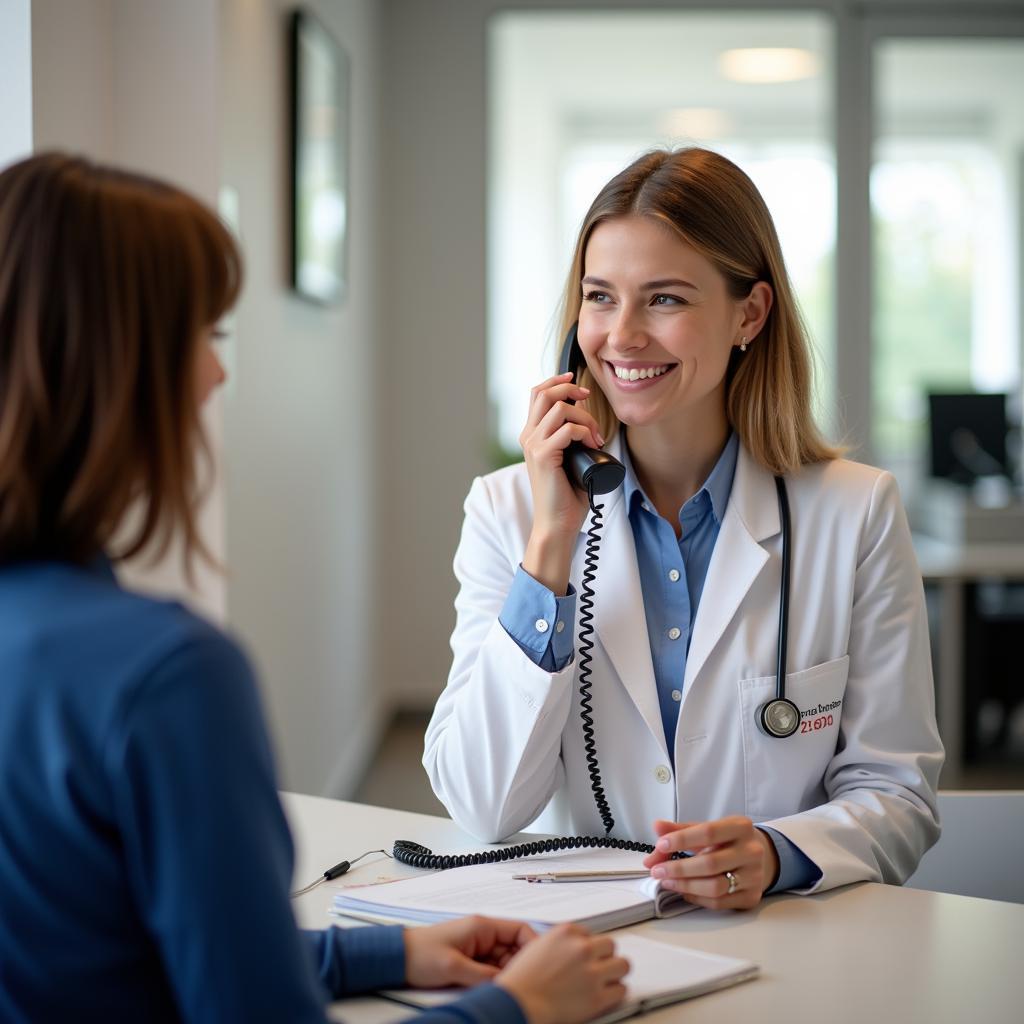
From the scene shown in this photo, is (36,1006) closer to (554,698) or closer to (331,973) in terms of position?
(331,973)

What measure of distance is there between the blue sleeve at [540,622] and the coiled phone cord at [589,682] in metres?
0.07

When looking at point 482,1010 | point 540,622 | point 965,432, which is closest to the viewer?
point 482,1010

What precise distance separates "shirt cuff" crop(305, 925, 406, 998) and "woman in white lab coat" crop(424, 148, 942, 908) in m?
0.47

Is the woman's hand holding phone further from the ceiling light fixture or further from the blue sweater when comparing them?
the ceiling light fixture

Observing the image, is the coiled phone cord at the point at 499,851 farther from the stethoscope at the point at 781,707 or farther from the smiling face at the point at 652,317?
the smiling face at the point at 652,317

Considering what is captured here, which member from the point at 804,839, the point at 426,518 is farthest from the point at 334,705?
the point at 804,839

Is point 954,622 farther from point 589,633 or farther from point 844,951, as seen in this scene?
point 844,951

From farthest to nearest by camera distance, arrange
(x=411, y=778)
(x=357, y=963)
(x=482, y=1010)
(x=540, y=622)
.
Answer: (x=411, y=778) < (x=540, y=622) < (x=357, y=963) < (x=482, y=1010)

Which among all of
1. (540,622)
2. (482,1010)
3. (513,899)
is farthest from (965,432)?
(482,1010)

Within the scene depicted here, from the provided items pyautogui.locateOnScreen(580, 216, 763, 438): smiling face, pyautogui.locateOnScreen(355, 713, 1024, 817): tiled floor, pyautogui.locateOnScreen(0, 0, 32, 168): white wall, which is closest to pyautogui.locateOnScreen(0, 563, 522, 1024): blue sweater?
pyautogui.locateOnScreen(580, 216, 763, 438): smiling face

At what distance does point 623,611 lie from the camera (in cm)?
171

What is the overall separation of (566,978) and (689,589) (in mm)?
843

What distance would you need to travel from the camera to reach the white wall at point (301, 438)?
2932 millimetres

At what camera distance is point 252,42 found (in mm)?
2938
